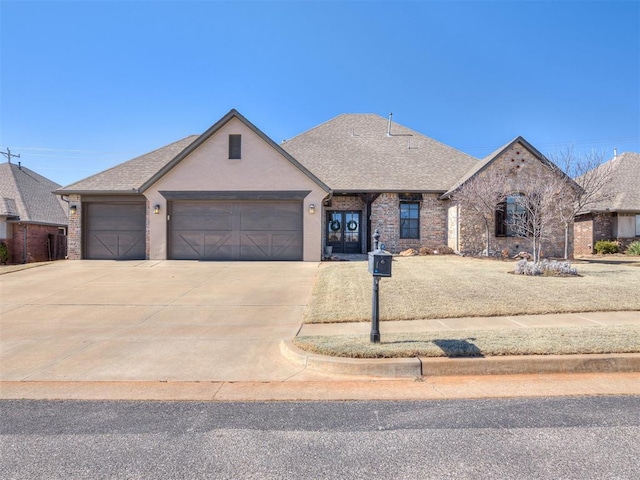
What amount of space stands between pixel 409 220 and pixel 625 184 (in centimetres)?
1455

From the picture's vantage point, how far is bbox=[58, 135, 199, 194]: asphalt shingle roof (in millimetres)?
16344

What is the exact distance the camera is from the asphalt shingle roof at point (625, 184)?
68.7 ft

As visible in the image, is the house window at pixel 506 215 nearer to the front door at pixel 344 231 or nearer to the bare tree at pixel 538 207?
the bare tree at pixel 538 207

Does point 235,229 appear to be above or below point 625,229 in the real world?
below

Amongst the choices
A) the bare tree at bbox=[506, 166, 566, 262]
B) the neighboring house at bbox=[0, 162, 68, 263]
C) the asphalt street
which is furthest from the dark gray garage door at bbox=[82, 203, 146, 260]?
the bare tree at bbox=[506, 166, 566, 262]

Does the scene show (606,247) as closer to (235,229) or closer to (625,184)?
(625,184)

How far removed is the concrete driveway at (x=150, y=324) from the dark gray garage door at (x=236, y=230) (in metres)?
2.70

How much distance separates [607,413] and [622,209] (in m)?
21.9

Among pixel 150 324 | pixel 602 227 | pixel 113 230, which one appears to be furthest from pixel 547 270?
pixel 113 230

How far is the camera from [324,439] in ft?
10.7

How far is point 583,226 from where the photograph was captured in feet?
75.0

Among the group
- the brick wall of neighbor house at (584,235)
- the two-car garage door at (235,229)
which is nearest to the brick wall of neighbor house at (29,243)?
the two-car garage door at (235,229)

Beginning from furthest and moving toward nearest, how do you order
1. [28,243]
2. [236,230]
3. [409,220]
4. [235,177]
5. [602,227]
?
[602,227] < [28,243] < [409,220] < [236,230] < [235,177]

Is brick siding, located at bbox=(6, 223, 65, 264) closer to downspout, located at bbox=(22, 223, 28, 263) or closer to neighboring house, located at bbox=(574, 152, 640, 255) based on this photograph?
downspout, located at bbox=(22, 223, 28, 263)
